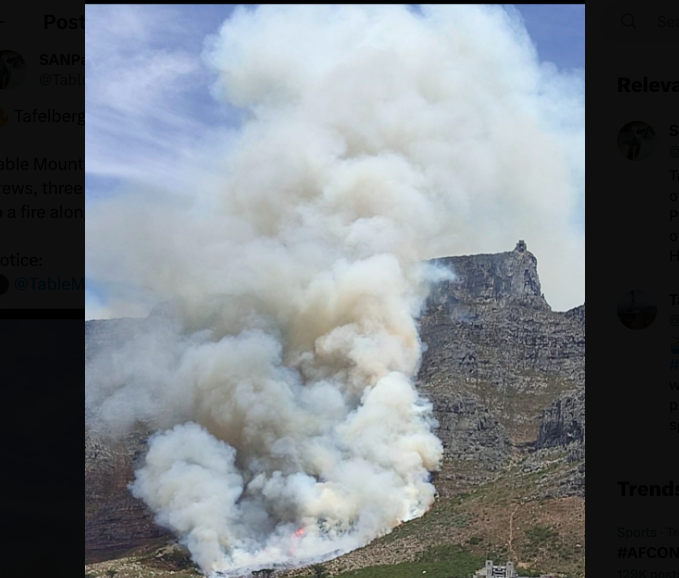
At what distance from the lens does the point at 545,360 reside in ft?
221

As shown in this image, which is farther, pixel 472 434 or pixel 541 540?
pixel 472 434
